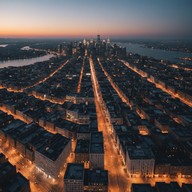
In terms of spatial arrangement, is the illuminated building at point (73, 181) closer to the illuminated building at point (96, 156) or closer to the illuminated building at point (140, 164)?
the illuminated building at point (96, 156)

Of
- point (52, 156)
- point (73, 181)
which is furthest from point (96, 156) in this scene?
point (52, 156)

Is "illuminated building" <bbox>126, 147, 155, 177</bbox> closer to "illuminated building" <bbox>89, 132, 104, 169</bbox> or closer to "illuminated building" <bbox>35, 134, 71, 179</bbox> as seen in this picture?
"illuminated building" <bbox>89, 132, 104, 169</bbox>

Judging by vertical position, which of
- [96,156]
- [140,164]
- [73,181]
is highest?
[96,156]

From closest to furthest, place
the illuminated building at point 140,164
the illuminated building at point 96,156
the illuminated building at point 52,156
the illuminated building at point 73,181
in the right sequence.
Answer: the illuminated building at point 73,181
the illuminated building at point 52,156
the illuminated building at point 140,164
the illuminated building at point 96,156

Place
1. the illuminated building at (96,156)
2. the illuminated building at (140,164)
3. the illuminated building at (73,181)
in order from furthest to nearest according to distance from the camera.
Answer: the illuminated building at (96,156) → the illuminated building at (140,164) → the illuminated building at (73,181)

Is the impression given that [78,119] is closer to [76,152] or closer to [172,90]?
[76,152]

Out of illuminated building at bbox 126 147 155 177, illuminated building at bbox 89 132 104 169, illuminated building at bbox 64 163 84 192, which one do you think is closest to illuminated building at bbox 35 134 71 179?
illuminated building at bbox 64 163 84 192

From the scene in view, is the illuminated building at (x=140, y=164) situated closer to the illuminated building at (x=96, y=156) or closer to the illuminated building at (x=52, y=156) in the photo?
the illuminated building at (x=96, y=156)

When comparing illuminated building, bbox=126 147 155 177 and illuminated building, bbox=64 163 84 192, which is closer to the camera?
illuminated building, bbox=64 163 84 192

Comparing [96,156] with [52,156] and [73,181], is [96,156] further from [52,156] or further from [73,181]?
[52,156]

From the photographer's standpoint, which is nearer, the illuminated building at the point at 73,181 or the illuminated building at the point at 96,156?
the illuminated building at the point at 73,181

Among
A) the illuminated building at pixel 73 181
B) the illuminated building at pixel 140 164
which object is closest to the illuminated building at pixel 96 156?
the illuminated building at pixel 140 164

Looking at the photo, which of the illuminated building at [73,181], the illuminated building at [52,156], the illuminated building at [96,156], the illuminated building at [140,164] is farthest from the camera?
the illuminated building at [96,156]
